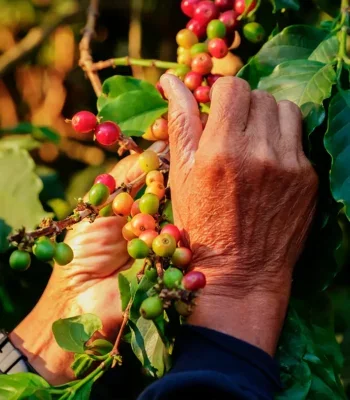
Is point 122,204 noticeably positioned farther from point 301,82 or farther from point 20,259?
point 301,82

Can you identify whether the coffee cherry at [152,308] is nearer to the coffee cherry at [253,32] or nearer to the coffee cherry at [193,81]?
the coffee cherry at [193,81]

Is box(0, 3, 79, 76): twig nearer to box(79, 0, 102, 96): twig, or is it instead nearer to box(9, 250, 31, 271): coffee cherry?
box(79, 0, 102, 96): twig

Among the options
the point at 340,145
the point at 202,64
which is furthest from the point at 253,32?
the point at 340,145

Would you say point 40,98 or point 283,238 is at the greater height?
point 283,238

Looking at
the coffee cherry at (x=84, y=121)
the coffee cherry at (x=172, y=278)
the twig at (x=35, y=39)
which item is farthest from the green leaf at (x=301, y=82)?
the twig at (x=35, y=39)

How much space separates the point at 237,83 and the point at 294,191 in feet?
0.69

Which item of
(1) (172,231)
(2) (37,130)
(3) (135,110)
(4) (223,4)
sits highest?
(4) (223,4)

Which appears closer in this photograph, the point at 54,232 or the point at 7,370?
the point at 54,232

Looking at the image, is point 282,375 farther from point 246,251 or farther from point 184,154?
point 184,154

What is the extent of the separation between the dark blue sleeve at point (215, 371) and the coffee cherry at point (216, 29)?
0.58 metres

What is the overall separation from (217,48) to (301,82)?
0.20 m

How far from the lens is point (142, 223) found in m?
1.33

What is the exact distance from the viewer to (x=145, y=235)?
4.25 ft

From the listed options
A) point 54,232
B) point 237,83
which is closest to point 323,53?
point 237,83
